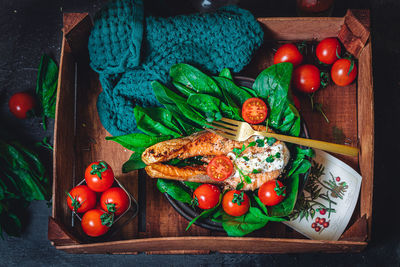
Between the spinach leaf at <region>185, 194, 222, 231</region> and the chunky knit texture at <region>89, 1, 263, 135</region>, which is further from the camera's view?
the chunky knit texture at <region>89, 1, 263, 135</region>

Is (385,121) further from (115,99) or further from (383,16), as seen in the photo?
(115,99)

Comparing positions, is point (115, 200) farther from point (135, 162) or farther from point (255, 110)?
point (255, 110)

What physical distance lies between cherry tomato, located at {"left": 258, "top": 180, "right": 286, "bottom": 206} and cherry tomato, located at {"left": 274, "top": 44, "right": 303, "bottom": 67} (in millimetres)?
579

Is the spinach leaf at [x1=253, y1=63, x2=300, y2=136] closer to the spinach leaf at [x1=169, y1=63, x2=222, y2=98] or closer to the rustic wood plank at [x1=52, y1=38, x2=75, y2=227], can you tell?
the spinach leaf at [x1=169, y1=63, x2=222, y2=98]

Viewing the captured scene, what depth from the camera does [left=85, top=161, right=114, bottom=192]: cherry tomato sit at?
→ 56.7 inches

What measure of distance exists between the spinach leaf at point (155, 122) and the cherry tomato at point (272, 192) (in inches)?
17.7

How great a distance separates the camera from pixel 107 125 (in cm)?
160

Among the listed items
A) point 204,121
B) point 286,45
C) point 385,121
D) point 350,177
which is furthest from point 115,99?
point 385,121

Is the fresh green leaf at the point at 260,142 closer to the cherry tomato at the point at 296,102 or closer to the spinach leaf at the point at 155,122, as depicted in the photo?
the cherry tomato at the point at 296,102

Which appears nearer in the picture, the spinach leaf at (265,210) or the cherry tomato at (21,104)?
the spinach leaf at (265,210)

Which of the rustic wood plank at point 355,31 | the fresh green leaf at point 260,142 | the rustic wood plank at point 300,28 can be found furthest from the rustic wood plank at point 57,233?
the rustic wood plank at point 355,31

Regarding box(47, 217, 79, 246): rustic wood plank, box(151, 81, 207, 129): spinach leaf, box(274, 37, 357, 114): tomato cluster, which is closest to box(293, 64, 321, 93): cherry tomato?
box(274, 37, 357, 114): tomato cluster

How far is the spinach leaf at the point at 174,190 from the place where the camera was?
1.47 m

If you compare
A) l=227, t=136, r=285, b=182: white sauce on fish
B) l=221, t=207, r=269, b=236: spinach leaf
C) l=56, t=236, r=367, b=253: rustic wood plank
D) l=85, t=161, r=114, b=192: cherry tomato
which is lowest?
l=56, t=236, r=367, b=253: rustic wood plank
